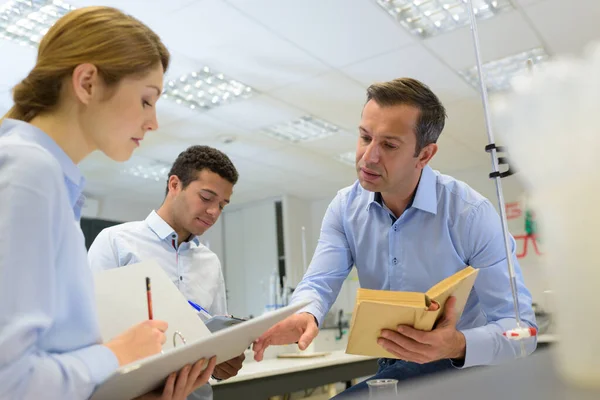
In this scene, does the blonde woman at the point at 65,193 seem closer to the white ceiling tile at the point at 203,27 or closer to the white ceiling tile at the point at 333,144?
the white ceiling tile at the point at 203,27

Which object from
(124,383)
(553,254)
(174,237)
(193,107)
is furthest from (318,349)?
(553,254)

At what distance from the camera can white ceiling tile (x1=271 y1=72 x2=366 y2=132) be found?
402cm

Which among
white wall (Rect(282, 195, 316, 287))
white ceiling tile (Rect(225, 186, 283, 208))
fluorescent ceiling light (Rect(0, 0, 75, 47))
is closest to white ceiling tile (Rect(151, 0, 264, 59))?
fluorescent ceiling light (Rect(0, 0, 75, 47))

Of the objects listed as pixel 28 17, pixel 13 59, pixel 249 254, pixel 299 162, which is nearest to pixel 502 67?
pixel 299 162

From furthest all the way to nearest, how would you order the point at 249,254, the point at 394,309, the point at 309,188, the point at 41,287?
1. the point at 249,254
2. the point at 309,188
3. the point at 394,309
4. the point at 41,287

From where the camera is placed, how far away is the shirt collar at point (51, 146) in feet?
2.75

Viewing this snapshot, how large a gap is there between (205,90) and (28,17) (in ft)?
4.48

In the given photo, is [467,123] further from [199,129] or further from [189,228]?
[189,228]

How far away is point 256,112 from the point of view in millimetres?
4547

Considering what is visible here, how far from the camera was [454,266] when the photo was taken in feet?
5.01

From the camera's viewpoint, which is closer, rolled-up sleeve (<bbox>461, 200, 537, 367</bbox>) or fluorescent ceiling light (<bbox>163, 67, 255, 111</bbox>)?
rolled-up sleeve (<bbox>461, 200, 537, 367</bbox>)

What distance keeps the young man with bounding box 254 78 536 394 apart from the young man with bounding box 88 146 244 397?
20.4 inches

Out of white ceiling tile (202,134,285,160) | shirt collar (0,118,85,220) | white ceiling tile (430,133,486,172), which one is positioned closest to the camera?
shirt collar (0,118,85,220)

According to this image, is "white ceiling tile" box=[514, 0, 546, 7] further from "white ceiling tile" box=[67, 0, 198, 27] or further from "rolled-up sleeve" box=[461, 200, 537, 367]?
"rolled-up sleeve" box=[461, 200, 537, 367]
